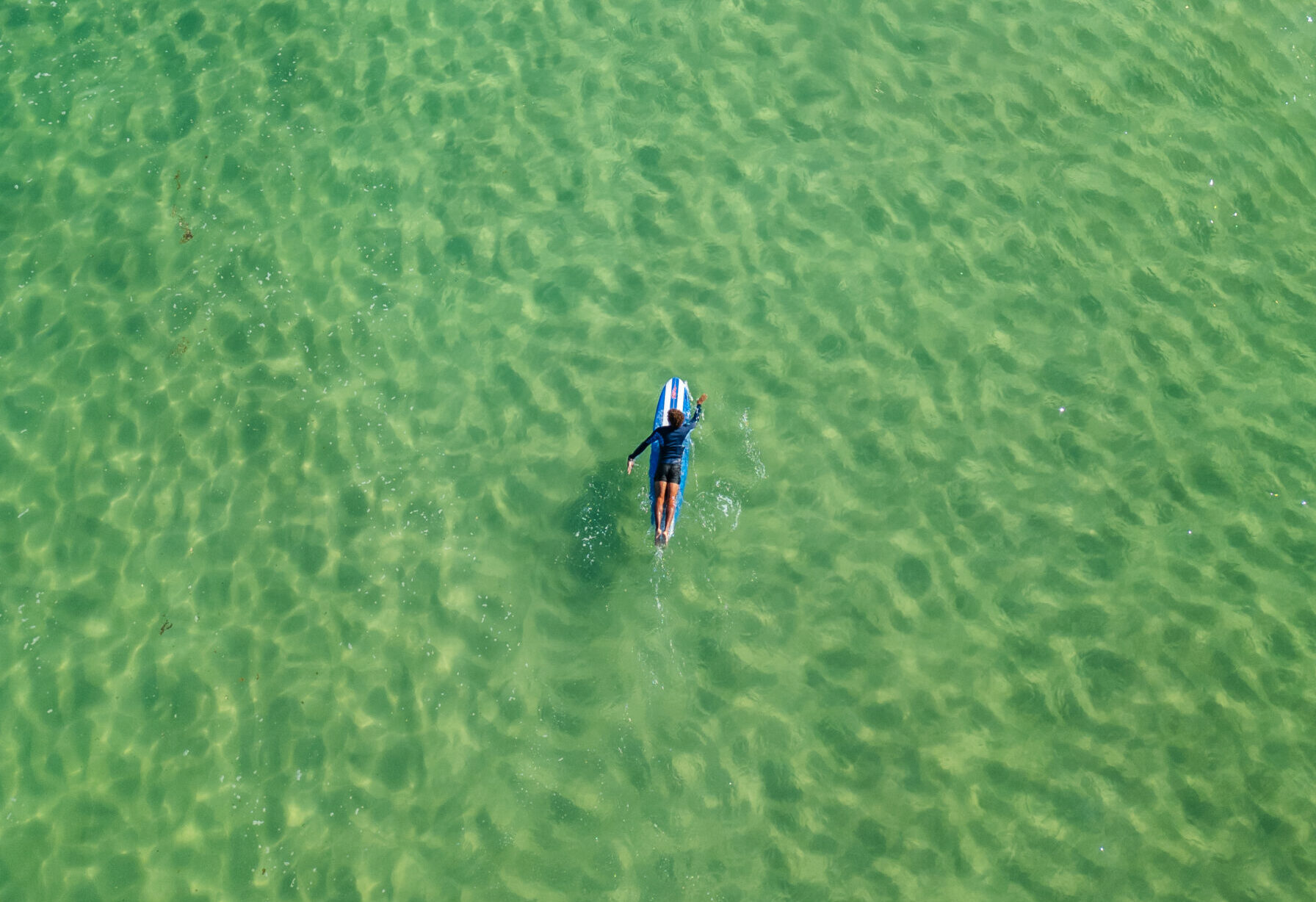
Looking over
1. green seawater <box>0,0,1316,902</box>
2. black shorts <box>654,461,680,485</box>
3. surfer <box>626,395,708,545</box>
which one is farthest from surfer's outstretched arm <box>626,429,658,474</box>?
green seawater <box>0,0,1316,902</box>

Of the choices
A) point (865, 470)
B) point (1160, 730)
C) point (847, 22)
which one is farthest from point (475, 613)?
point (847, 22)

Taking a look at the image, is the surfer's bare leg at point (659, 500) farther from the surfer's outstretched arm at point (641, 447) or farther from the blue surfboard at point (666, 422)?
the surfer's outstretched arm at point (641, 447)

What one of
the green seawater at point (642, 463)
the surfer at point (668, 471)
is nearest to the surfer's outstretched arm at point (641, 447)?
the surfer at point (668, 471)

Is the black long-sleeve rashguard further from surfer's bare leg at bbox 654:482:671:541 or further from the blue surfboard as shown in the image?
surfer's bare leg at bbox 654:482:671:541

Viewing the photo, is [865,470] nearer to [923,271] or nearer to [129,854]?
[923,271]

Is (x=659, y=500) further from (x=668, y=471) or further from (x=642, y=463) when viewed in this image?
(x=642, y=463)

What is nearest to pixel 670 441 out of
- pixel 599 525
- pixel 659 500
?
pixel 659 500

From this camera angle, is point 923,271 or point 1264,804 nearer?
point 1264,804
